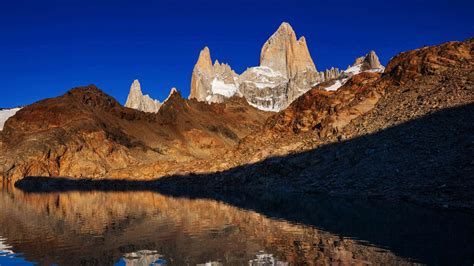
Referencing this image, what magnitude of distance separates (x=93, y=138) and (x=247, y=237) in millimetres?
128176

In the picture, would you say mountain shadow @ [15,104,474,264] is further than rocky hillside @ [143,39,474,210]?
No

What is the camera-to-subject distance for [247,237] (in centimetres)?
2377

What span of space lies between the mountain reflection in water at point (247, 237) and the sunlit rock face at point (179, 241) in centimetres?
4

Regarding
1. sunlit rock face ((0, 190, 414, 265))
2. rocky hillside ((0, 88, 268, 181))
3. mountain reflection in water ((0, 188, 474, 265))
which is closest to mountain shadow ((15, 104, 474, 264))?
mountain reflection in water ((0, 188, 474, 265))

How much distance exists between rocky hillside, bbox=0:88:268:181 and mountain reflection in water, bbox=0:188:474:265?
68.4 meters

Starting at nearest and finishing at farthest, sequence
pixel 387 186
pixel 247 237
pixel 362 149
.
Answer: pixel 247 237 < pixel 387 186 < pixel 362 149

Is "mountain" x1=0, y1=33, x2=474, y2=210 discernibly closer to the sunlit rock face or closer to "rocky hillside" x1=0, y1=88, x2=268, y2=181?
"rocky hillside" x1=0, y1=88, x2=268, y2=181

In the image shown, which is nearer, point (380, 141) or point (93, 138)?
point (380, 141)

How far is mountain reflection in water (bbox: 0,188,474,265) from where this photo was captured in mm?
18203

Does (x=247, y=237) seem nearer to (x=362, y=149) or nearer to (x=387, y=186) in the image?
(x=387, y=186)

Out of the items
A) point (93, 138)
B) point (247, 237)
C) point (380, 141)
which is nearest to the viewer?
point (247, 237)

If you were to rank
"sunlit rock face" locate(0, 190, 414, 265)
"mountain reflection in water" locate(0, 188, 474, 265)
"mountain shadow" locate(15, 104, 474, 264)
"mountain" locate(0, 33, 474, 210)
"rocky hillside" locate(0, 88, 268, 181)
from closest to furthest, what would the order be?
"mountain reflection in water" locate(0, 188, 474, 265)
"sunlit rock face" locate(0, 190, 414, 265)
"mountain shadow" locate(15, 104, 474, 264)
"mountain" locate(0, 33, 474, 210)
"rocky hillside" locate(0, 88, 268, 181)

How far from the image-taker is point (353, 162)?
5516cm

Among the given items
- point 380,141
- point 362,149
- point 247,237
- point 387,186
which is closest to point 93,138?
point 362,149
